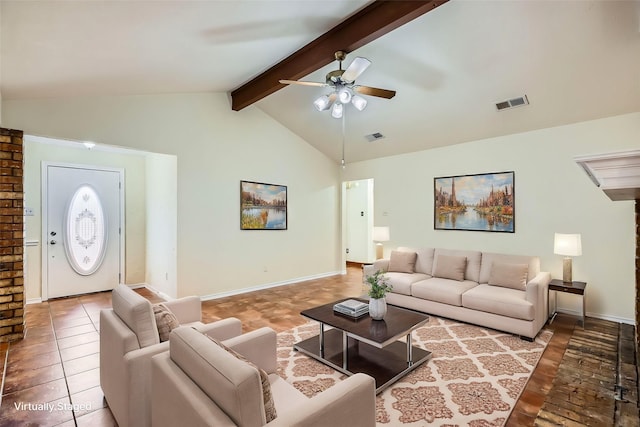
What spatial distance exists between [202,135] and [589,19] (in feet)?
16.0

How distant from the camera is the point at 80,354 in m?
3.04

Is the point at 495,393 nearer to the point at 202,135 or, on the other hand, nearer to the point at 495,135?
the point at 495,135

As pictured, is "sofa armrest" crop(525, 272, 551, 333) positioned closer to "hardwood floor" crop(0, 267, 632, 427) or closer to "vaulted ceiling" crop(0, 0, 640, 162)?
"hardwood floor" crop(0, 267, 632, 427)

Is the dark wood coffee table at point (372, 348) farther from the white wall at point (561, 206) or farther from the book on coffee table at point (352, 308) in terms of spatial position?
the white wall at point (561, 206)

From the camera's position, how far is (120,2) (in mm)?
1944

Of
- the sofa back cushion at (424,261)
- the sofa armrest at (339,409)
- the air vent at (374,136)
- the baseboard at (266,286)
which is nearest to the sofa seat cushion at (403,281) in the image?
Result: the sofa back cushion at (424,261)

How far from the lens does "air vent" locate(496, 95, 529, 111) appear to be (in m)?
3.86

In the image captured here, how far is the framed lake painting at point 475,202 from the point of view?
15.3 ft

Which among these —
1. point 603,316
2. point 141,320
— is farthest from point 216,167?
point 603,316

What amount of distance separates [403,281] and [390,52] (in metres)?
3.04

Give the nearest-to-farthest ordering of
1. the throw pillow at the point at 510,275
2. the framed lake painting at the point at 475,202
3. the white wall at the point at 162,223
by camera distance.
→ the throw pillow at the point at 510,275, the framed lake painting at the point at 475,202, the white wall at the point at 162,223

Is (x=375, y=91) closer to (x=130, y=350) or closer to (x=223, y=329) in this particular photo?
(x=223, y=329)

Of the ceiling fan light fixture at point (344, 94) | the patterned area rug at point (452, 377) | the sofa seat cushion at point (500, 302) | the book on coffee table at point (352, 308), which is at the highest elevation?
the ceiling fan light fixture at point (344, 94)

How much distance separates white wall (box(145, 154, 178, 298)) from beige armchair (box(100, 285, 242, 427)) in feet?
8.83
